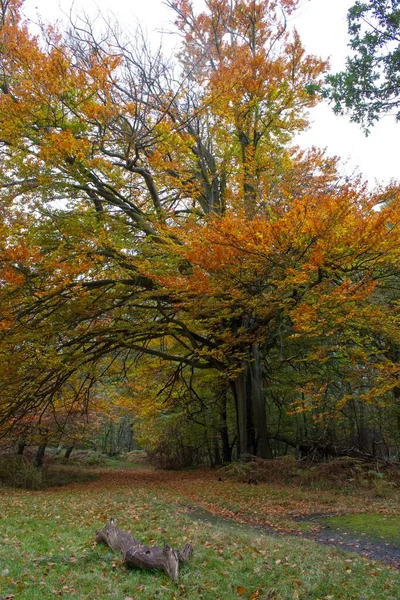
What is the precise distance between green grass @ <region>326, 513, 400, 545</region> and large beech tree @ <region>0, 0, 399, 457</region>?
244 cm

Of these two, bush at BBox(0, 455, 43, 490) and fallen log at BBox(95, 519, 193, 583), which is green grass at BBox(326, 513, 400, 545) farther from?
bush at BBox(0, 455, 43, 490)

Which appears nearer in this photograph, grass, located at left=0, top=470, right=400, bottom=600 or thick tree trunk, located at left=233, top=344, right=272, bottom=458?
grass, located at left=0, top=470, right=400, bottom=600

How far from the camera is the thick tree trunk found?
44.0 ft

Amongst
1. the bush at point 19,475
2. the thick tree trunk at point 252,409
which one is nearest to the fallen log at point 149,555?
the thick tree trunk at point 252,409

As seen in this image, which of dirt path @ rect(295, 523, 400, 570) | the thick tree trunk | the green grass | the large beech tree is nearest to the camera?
dirt path @ rect(295, 523, 400, 570)

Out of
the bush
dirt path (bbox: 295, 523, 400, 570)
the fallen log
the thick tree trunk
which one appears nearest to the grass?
the fallen log

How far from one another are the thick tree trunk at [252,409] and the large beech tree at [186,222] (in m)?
0.05

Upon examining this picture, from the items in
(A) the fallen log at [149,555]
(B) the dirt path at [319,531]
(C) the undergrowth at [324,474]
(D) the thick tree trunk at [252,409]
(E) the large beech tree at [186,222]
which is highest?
(E) the large beech tree at [186,222]

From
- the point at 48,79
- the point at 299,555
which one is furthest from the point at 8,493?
the point at 48,79

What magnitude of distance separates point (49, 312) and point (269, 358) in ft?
27.5

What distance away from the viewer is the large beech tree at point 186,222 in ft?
26.6

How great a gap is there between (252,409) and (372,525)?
6.64m

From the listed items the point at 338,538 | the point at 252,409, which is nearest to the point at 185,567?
the point at 338,538

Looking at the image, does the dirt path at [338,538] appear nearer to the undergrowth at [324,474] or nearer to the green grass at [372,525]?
the green grass at [372,525]
